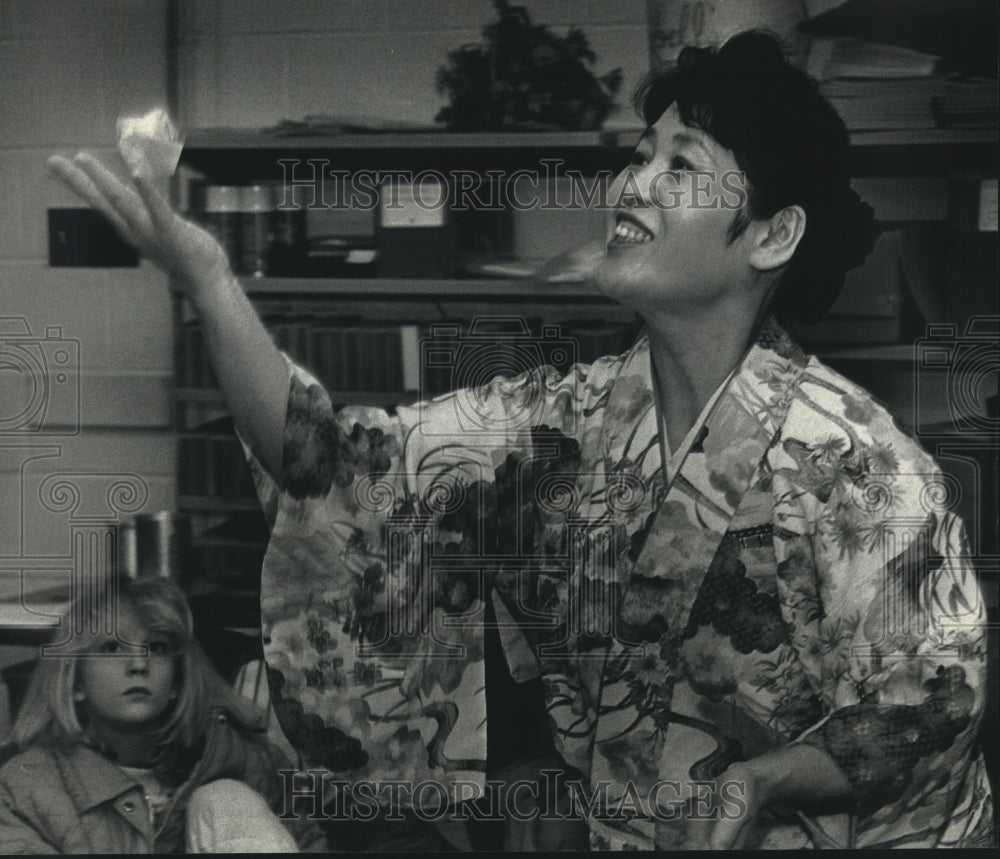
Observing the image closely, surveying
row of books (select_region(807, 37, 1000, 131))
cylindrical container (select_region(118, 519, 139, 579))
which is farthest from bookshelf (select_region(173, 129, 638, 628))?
row of books (select_region(807, 37, 1000, 131))

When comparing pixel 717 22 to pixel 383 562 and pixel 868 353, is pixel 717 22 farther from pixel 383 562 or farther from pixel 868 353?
pixel 383 562

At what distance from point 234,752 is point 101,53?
1.34m

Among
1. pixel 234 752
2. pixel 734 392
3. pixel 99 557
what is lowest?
pixel 234 752

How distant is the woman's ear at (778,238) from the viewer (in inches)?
119

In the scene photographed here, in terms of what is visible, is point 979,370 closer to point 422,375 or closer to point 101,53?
point 422,375

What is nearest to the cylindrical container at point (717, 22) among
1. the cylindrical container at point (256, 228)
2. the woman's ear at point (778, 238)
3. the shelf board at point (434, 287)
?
the woman's ear at point (778, 238)

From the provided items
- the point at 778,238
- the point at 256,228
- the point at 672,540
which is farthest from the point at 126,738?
the point at 778,238

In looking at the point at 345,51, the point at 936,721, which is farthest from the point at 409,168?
the point at 936,721

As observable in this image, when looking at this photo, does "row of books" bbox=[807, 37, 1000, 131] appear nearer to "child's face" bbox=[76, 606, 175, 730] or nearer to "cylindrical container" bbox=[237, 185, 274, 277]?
"cylindrical container" bbox=[237, 185, 274, 277]

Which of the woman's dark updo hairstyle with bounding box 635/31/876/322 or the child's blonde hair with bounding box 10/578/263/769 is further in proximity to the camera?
the child's blonde hair with bounding box 10/578/263/769

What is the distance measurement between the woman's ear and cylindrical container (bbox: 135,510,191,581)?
3.88 feet

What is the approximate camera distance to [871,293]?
10.0 feet

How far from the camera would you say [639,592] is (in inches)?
120

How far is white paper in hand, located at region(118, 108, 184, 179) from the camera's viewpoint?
3.03m
